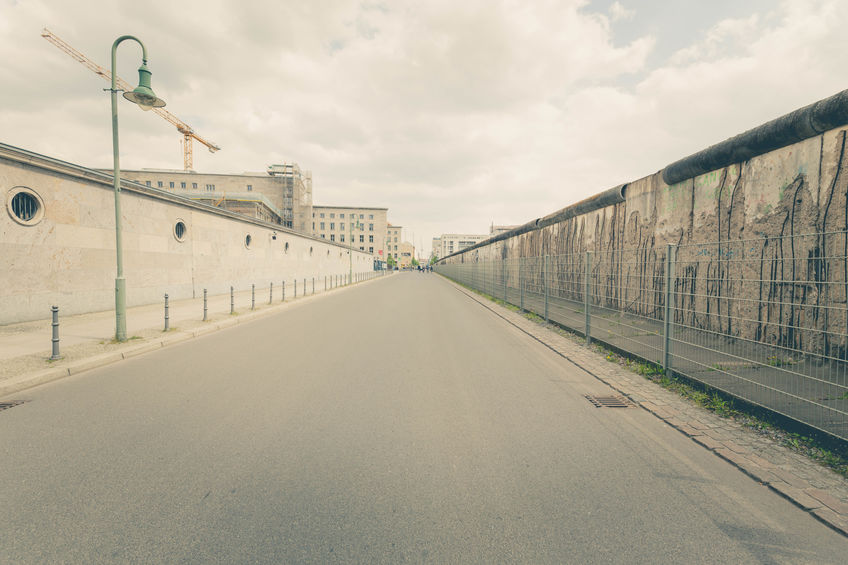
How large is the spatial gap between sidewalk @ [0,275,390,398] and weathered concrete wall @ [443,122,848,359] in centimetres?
899

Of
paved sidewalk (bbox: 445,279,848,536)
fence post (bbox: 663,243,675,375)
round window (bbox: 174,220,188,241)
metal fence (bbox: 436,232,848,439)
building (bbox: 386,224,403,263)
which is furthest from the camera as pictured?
building (bbox: 386,224,403,263)

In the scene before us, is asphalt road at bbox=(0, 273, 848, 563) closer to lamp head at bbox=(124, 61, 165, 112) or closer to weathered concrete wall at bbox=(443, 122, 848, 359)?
weathered concrete wall at bbox=(443, 122, 848, 359)

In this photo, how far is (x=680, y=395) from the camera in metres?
4.79

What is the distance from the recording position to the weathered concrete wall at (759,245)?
4.62 m

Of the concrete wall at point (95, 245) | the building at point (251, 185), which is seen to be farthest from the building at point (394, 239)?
the concrete wall at point (95, 245)

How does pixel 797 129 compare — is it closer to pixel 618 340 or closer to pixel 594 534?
pixel 618 340

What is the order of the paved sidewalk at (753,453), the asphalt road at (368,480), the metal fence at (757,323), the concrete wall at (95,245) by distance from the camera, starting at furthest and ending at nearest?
the concrete wall at (95,245) → the metal fence at (757,323) → the paved sidewalk at (753,453) → the asphalt road at (368,480)

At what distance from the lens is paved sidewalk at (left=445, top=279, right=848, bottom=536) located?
102 inches

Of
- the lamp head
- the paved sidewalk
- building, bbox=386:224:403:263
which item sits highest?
building, bbox=386:224:403:263

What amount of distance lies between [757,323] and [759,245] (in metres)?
1.41

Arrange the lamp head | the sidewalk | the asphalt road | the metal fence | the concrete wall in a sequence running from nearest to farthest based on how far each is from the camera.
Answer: the asphalt road, the metal fence, the sidewalk, the lamp head, the concrete wall

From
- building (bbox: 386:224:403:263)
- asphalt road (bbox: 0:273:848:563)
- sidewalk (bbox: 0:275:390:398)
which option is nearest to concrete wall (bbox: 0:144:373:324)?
sidewalk (bbox: 0:275:390:398)

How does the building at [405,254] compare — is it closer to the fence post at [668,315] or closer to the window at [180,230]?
the window at [180,230]

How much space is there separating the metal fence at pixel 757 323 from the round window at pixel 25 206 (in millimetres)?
14524
